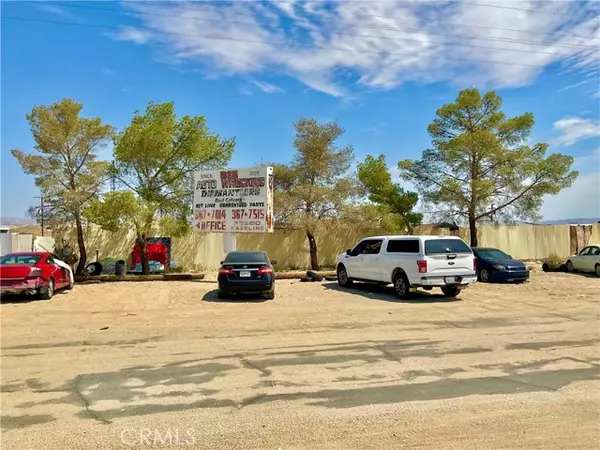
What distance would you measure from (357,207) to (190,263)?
9136 mm

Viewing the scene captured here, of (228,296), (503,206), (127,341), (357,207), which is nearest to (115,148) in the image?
(228,296)

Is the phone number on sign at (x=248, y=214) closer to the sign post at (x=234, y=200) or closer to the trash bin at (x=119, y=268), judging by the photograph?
the sign post at (x=234, y=200)

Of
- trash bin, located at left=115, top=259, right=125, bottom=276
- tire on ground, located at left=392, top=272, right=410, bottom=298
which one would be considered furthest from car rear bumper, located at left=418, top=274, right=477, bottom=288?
trash bin, located at left=115, top=259, right=125, bottom=276

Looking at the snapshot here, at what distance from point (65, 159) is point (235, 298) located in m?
12.1

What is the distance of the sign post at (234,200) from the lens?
2052 cm

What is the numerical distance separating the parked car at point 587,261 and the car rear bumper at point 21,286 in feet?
74.4

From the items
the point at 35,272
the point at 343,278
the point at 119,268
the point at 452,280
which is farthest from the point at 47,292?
the point at 452,280

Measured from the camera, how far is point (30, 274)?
13992 millimetres

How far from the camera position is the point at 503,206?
2748 centimetres

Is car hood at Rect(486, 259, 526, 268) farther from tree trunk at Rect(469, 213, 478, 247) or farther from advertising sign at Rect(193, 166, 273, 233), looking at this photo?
advertising sign at Rect(193, 166, 273, 233)

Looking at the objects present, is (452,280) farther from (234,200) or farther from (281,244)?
(281,244)

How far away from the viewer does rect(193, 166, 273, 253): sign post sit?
20516 mm

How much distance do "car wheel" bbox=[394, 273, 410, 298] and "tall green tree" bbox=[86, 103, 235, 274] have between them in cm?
A: 1111

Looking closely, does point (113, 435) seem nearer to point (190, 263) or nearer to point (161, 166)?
point (161, 166)
